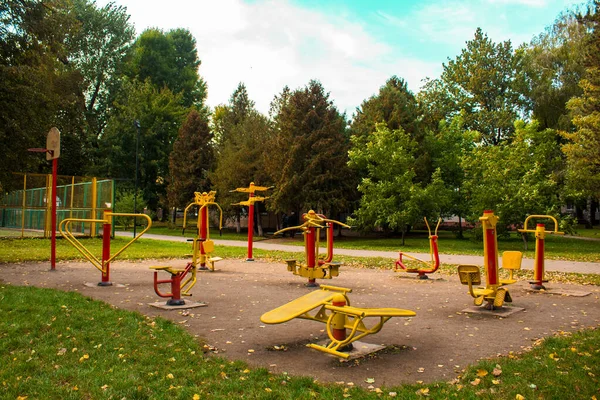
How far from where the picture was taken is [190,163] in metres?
37.8

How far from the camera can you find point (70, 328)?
19.9ft

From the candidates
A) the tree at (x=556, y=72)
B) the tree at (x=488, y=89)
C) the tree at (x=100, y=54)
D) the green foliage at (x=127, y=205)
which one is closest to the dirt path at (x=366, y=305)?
the green foliage at (x=127, y=205)

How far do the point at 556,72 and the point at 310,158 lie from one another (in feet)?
57.0

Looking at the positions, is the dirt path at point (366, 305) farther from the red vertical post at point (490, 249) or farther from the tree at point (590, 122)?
the tree at point (590, 122)

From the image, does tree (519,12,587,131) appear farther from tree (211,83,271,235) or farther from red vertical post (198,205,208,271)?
red vertical post (198,205,208,271)

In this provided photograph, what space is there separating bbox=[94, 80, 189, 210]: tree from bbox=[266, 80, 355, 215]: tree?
47.0ft

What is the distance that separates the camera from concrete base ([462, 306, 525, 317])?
293 inches

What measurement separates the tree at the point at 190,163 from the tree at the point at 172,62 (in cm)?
1614

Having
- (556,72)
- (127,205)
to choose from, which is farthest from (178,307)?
(556,72)

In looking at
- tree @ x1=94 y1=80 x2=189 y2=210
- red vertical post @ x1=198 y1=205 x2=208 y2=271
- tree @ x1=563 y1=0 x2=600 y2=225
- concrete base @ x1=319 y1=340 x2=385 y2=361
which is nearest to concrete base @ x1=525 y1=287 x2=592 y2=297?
concrete base @ x1=319 y1=340 x2=385 y2=361

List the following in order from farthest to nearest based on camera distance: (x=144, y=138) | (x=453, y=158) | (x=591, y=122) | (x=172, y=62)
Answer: (x=172, y=62) → (x=144, y=138) → (x=453, y=158) → (x=591, y=122)

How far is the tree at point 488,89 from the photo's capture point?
37250 mm

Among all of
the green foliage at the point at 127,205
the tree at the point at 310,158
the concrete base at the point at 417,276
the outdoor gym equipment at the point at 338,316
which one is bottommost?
the concrete base at the point at 417,276

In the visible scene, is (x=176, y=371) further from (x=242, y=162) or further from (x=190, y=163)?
(x=190, y=163)
